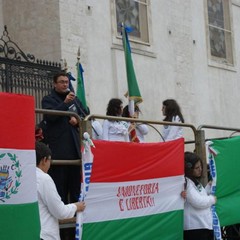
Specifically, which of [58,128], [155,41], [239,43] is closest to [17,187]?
[58,128]

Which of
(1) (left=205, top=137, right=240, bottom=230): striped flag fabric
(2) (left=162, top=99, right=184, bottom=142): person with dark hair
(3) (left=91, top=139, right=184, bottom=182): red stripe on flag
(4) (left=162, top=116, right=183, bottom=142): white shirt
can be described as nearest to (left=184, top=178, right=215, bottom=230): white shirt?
(3) (left=91, top=139, right=184, bottom=182): red stripe on flag

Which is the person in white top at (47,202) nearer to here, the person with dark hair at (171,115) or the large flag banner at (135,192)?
the large flag banner at (135,192)

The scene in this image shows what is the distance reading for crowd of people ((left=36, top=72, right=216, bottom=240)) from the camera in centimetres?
603

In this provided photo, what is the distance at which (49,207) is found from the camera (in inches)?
236

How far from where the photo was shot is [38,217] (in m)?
5.77

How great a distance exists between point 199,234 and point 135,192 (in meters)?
1.05

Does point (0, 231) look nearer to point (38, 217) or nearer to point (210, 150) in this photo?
point (38, 217)

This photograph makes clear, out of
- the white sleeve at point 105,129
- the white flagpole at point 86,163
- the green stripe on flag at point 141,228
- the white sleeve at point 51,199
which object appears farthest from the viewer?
the white sleeve at point 105,129

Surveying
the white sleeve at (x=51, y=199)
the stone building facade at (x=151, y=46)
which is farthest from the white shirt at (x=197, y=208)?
the stone building facade at (x=151, y=46)

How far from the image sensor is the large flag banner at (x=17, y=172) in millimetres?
5578

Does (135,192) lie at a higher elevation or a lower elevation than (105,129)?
lower

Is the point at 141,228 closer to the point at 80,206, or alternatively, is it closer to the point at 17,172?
the point at 80,206

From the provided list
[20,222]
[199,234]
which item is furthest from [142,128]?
[20,222]

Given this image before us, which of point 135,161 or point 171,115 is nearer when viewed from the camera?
point 135,161
